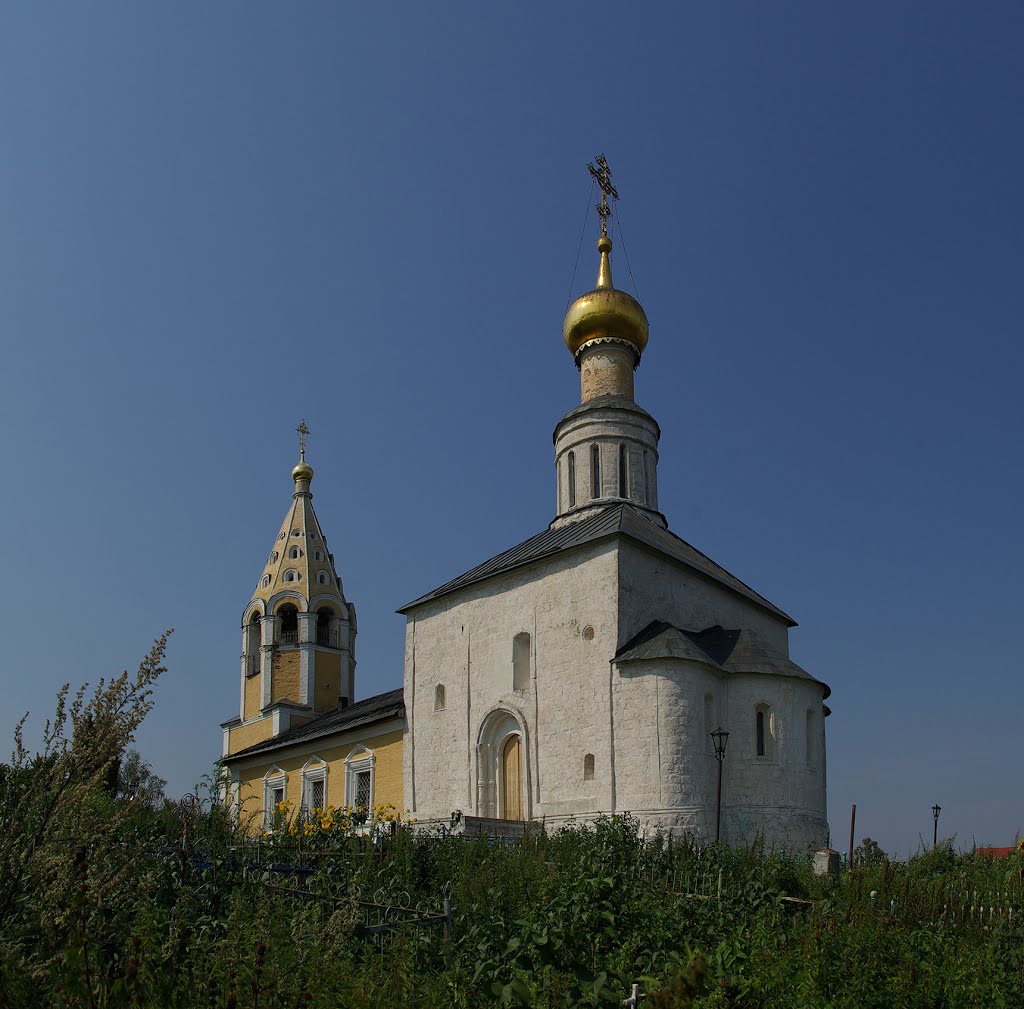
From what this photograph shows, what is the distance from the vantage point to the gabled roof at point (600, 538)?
60.2 ft

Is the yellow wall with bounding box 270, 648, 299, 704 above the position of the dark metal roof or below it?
above

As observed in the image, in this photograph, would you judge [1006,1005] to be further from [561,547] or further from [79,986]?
[561,547]

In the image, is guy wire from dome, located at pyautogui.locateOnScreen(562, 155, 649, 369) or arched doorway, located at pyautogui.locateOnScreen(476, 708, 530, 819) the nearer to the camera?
arched doorway, located at pyautogui.locateOnScreen(476, 708, 530, 819)

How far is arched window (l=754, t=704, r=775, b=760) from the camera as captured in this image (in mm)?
16672

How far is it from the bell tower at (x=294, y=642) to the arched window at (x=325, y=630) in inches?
1.1

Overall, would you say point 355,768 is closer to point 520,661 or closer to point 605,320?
point 520,661

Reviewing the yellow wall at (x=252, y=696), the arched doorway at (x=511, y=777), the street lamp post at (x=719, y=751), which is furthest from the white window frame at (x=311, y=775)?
the street lamp post at (x=719, y=751)

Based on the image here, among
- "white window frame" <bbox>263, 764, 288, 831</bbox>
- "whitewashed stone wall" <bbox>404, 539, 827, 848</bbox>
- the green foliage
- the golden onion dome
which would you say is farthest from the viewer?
"white window frame" <bbox>263, 764, 288, 831</bbox>

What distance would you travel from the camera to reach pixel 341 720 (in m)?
24.2

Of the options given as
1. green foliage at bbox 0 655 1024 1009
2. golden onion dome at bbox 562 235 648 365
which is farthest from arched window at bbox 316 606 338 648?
green foliage at bbox 0 655 1024 1009

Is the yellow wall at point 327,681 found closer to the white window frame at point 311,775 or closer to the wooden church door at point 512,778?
the white window frame at point 311,775

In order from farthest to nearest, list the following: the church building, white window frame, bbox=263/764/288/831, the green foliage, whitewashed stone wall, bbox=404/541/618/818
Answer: white window frame, bbox=263/764/288/831
whitewashed stone wall, bbox=404/541/618/818
the church building
the green foliage

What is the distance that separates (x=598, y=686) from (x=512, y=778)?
2810 mm

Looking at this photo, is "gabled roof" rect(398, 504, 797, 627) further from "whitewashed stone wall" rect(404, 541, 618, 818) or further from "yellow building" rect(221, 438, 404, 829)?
"yellow building" rect(221, 438, 404, 829)
